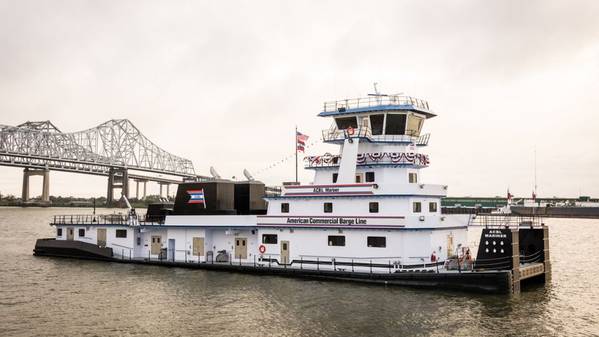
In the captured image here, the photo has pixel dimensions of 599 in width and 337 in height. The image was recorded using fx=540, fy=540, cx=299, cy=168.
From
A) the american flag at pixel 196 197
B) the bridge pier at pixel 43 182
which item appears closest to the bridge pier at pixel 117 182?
the bridge pier at pixel 43 182

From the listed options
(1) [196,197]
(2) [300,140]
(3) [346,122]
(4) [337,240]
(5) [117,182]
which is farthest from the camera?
(5) [117,182]

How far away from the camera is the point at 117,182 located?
607 feet

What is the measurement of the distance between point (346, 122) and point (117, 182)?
6605 inches

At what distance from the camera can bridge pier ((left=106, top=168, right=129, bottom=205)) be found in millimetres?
171050

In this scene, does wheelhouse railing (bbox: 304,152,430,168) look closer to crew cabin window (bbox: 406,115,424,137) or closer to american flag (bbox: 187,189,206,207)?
crew cabin window (bbox: 406,115,424,137)

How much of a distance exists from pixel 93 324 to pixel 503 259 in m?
18.9

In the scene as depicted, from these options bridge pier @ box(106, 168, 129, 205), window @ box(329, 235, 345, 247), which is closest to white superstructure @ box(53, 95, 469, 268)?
window @ box(329, 235, 345, 247)

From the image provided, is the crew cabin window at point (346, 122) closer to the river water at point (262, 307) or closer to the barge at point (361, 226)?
the barge at point (361, 226)

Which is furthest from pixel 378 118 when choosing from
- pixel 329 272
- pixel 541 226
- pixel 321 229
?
pixel 541 226

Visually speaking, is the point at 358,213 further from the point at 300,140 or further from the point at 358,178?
the point at 300,140

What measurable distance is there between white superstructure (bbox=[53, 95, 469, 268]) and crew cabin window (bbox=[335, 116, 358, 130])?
0.01 metres

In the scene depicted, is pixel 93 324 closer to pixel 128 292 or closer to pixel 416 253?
pixel 128 292

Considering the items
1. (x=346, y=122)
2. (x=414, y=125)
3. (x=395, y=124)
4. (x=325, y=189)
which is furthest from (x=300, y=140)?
(x=414, y=125)

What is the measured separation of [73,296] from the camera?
2675cm
